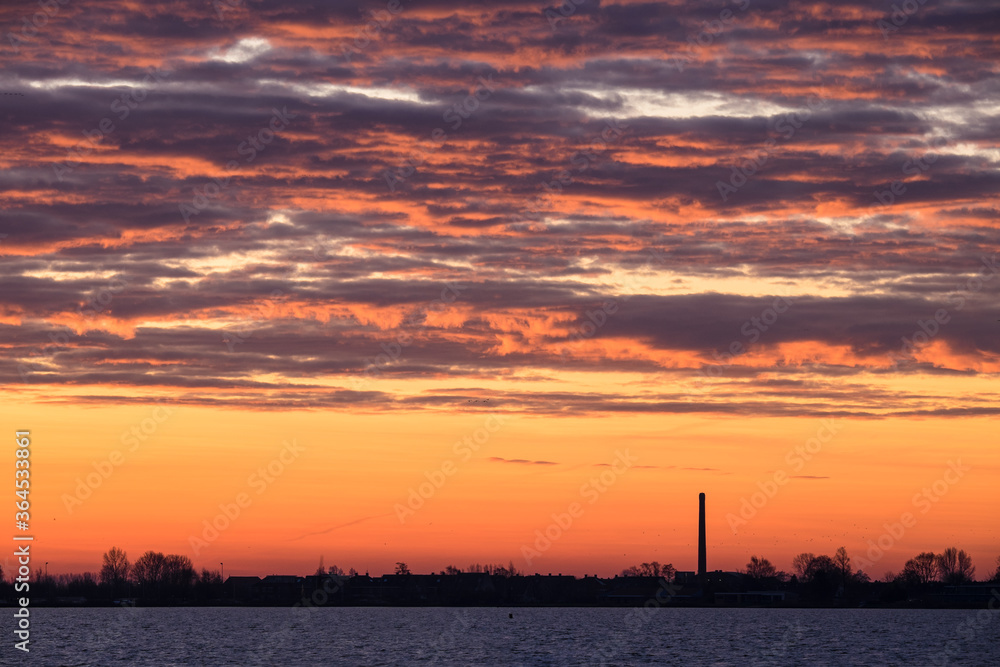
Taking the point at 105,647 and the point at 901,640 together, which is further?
the point at 901,640

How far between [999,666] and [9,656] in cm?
10221

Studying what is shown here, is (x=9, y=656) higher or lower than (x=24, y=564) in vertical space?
lower

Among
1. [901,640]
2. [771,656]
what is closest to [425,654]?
[771,656]

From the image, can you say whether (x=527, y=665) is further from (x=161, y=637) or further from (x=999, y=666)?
(x=161, y=637)

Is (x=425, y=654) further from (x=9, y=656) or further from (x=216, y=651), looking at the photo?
(x=9, y=656)

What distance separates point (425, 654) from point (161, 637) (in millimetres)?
63570

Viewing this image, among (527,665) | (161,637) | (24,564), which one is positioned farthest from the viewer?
(161,637)

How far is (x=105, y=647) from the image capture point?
5974 inches

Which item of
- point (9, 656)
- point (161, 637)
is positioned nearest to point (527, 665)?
point (9, 656)

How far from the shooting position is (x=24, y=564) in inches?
2569

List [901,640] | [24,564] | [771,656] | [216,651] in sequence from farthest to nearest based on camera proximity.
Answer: [901,640] → [216,651] → [771,656] → [24,564]

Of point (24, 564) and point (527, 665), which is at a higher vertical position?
point (24, 564)

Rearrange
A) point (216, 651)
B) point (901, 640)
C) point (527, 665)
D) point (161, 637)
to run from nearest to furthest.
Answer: point (527, 665)
point (216, 651)
point (901, 640)
point (161, 637)

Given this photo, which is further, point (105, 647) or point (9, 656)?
point (105, 647)
